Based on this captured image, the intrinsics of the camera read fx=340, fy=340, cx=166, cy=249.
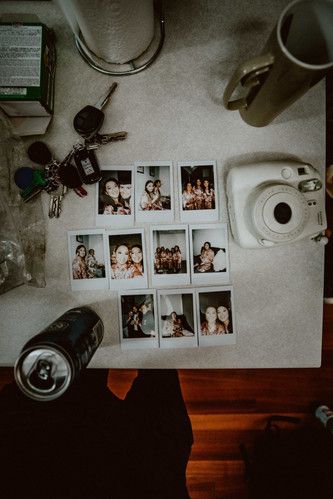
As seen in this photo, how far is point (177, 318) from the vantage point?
931 mm

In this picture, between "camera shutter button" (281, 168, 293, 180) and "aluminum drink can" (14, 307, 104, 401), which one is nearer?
"aluminum drink can" (14, 307, 104, 401)

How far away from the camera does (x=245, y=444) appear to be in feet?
4.27

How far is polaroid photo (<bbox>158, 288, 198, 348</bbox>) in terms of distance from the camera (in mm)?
928

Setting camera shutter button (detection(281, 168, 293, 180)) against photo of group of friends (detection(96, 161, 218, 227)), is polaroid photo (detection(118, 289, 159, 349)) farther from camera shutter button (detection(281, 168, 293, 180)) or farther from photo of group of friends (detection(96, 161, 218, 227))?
camera shutter button (detection(281, 168, 293, 180))

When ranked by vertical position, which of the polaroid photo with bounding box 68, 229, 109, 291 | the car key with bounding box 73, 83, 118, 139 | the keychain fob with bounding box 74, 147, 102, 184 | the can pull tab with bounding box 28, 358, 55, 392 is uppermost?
the car key with bounding box 73, 83, 118, 139

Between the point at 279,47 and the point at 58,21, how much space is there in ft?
2.05

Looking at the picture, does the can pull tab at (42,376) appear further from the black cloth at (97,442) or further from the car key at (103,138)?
the car key at (103,138)

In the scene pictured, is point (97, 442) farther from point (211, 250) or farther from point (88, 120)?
point (88, 120)

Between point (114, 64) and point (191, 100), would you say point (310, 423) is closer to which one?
point (191, 100)

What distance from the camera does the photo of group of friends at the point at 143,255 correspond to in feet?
3.02

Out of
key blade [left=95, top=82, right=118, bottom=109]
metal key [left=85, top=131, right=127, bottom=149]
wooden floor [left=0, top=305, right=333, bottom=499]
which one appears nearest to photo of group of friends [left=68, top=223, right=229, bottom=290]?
metal key [left=85, top=131, right=127, bottom=149]

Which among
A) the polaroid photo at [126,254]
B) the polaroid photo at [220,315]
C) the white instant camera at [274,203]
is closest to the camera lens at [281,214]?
the white instant camera at [274,203]

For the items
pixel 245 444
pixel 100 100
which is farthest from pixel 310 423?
pixel 100 100

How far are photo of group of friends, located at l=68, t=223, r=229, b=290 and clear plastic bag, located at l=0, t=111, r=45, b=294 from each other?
0.30 ft
